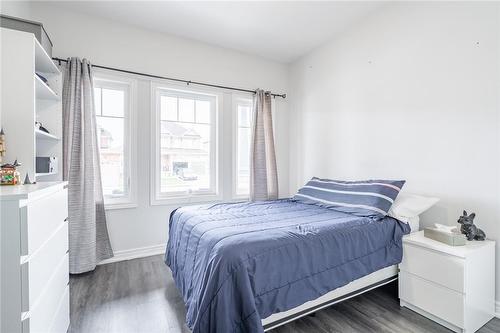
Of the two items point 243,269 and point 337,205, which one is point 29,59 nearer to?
point 243,269

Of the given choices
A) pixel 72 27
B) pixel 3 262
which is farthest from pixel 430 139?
pixel 72 27

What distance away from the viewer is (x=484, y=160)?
6.35 feet

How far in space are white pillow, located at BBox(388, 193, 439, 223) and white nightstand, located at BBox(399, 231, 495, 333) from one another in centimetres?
23

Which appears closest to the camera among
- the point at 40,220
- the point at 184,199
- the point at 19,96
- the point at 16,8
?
the point at 40,220

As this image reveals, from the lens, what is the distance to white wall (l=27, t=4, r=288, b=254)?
269 centimetres

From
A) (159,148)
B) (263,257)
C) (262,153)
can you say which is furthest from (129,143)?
(263,257)

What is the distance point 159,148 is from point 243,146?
4.11 ft

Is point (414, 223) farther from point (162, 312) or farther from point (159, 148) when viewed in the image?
point (159, 148)

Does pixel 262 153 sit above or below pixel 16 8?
below

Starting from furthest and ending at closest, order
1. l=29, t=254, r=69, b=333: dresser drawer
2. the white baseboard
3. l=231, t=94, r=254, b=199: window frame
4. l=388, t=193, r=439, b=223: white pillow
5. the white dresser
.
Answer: l=231, t=94, r=254, b=199: window frame → the white baseboard → l=388, t=193, r=439, b=223: white pillow → l=29, t=254, r=69, b=333: dresser drawer → the white dresser

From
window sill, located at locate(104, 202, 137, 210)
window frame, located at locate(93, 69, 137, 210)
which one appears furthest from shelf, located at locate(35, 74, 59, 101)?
window sill, located at locate(104, 202, 137, 210)

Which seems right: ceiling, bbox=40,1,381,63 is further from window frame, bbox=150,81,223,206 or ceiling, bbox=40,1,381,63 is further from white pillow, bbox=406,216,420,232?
white pillow, bbox=406,216,420,232

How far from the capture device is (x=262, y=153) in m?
3.73

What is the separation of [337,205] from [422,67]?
155 centimetres
